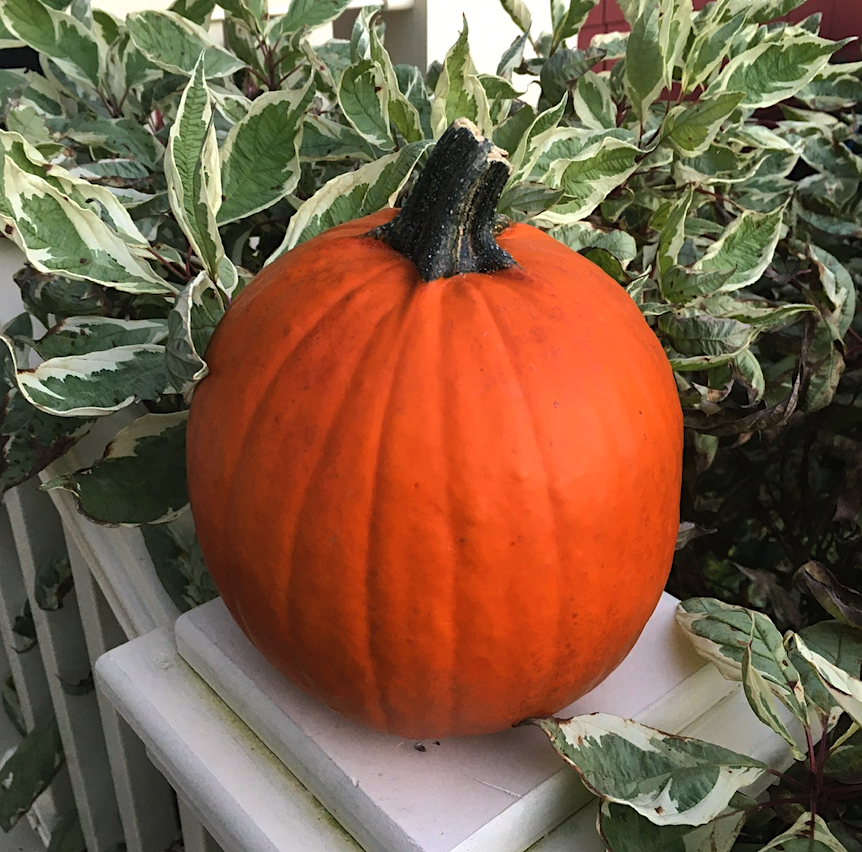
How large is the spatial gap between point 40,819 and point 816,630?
1312 mm

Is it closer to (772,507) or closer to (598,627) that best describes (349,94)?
(598,627)

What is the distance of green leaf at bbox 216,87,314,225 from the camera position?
1.64 feet

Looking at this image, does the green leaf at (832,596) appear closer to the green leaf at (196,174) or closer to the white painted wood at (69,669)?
the green leaf at (196,174)

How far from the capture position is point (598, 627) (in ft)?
1.31

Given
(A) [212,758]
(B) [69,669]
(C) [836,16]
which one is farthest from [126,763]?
(C) [836,16]

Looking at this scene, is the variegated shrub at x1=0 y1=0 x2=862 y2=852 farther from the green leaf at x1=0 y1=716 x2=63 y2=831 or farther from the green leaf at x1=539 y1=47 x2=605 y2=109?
the green leaf at x1=0 y1=716 x2=63 y2=831

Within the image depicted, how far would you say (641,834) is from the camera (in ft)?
1.31

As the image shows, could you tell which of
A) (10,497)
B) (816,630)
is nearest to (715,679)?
(816,630)

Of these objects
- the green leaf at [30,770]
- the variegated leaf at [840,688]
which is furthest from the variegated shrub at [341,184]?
the green leaf at [30,770]

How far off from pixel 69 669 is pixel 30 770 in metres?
0.21

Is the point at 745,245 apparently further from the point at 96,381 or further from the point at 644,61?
the point at 96,381

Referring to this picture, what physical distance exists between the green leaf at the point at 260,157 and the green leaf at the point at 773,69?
33 cm

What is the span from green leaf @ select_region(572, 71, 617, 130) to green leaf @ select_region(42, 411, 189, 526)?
407mm

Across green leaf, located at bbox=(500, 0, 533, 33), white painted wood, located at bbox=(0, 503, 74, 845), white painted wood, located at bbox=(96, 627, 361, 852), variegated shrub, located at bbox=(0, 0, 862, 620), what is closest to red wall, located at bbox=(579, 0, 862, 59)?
green leaf, located at bbox=(500, 0, 533, 33)
